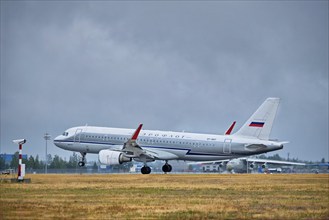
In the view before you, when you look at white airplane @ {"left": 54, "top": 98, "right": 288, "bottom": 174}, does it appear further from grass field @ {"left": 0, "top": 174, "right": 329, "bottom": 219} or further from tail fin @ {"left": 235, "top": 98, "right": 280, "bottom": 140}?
grass field @ {"left": 0, "top": 174, "right": 329, "bottom": 219}

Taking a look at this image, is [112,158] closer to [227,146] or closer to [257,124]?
[227,146]

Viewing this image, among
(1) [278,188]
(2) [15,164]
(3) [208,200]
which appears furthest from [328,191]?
(2) [15,164]

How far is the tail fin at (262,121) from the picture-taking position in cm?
6003

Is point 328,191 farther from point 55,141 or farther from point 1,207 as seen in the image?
point 55,141

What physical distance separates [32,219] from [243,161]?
8297 centimetres

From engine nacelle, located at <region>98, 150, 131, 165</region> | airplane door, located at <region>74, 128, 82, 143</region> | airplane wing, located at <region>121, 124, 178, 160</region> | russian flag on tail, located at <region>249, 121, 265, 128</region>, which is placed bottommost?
engine nacelle, located at <region>98, 150, 131, 165</region>

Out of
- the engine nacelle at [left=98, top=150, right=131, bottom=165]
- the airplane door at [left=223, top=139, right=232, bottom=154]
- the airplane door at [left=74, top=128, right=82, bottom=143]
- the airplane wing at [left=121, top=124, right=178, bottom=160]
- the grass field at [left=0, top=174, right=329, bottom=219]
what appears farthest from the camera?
the airplane door at [left=74, top=128, right=82, bottom=143]

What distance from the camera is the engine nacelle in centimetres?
5816

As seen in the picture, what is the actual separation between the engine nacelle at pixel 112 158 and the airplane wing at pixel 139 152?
69cm

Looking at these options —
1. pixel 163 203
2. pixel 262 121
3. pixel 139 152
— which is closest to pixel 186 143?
pixel 139 152

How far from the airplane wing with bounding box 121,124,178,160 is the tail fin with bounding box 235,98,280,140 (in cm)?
738

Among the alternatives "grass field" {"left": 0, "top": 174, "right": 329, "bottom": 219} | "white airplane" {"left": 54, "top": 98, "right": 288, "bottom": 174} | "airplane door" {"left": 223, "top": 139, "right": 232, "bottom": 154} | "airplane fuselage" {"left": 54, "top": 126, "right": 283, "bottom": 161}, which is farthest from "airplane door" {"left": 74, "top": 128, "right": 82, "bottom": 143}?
"grass field" {"left": 0, "top": 174, "right": 329, "bottom": 219}

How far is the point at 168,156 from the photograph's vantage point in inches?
2445

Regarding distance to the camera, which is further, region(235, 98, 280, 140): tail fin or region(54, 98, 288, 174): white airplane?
region(235, 98, 280, 140): tail fin
